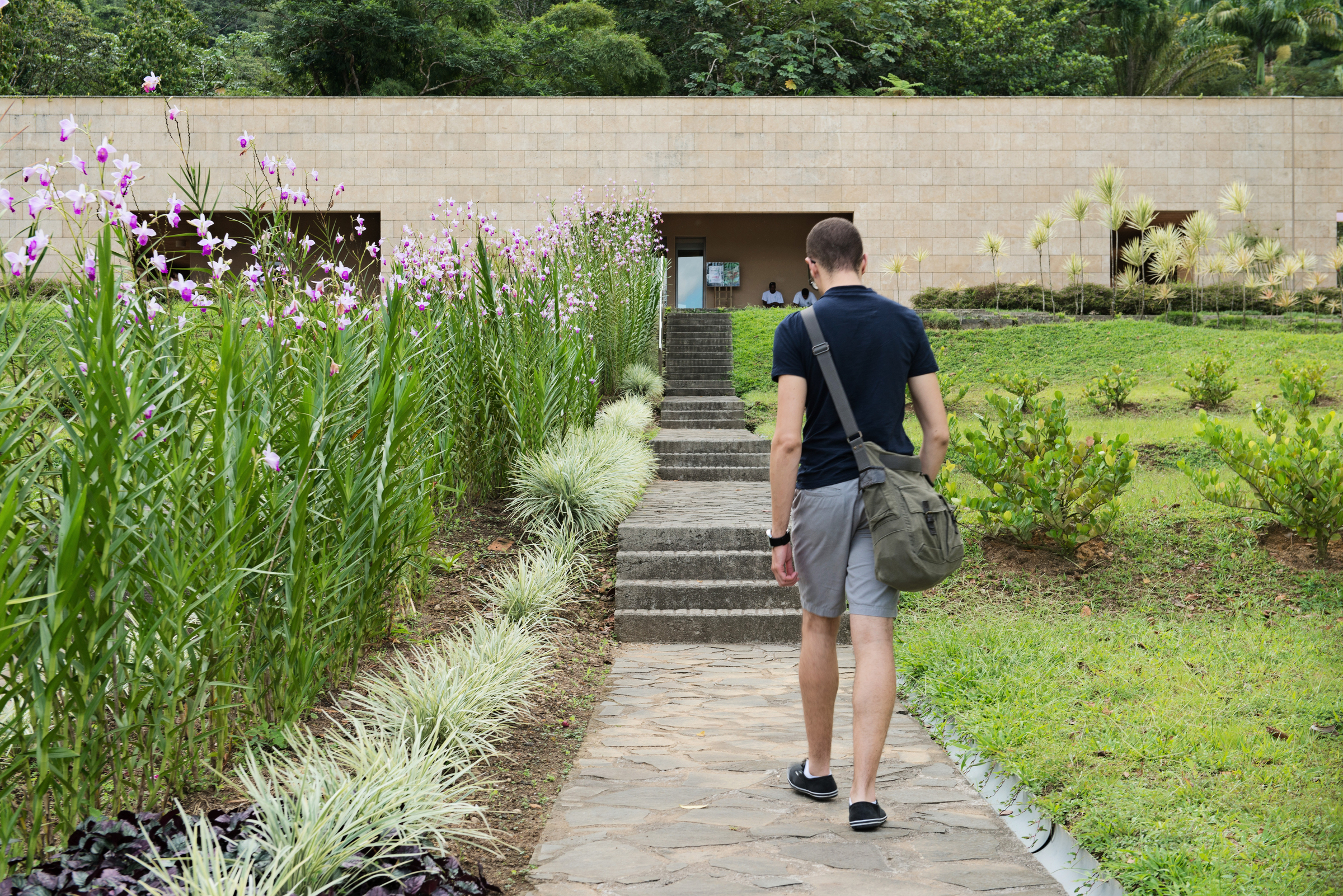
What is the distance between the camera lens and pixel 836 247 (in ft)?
11.2

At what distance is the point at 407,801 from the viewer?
2805 mm

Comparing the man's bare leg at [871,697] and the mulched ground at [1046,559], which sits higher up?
the man's bare leg at [871,697]

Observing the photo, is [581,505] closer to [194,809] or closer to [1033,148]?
[194,809]

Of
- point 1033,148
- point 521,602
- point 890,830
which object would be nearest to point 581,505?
point 521,602

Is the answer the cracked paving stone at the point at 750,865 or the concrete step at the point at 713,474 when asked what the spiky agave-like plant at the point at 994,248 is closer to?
the concrete step at the point at 713,474

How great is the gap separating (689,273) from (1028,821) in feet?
86.8

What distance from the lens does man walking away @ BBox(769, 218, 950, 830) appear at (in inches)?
129

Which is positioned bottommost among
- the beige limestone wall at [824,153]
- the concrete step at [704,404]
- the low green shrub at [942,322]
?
the concrete step at [704,404]

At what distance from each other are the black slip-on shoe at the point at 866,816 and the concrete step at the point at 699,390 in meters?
11.8

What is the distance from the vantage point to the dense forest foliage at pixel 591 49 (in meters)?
29.2

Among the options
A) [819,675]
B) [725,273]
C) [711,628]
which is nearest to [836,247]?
[819,675]

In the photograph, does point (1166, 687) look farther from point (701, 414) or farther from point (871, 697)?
point (701, 414)

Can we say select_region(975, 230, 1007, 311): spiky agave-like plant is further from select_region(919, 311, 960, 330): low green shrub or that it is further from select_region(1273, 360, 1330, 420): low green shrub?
select_region(1273, 360, 1330, 420): low green shrub

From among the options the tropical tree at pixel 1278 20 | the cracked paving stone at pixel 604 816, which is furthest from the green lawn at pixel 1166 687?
the tropical tree at pixel 1278 20
